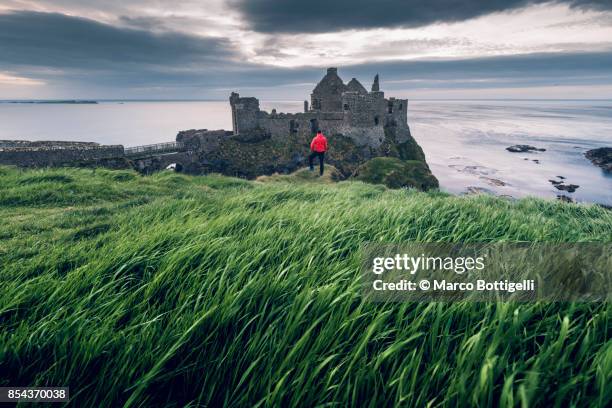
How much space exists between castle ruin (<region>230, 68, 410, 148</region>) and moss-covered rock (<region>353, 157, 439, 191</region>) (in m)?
9.00

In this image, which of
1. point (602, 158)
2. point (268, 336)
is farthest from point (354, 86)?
point (602, 158)

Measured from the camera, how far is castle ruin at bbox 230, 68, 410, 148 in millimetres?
39031

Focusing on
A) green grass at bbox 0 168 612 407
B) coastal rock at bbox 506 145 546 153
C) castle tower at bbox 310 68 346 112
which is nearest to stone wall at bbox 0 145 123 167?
castle tower at bbox 310 68 346 112

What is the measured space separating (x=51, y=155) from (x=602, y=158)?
98.6 m

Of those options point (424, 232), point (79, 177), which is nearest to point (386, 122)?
point (79, 177)

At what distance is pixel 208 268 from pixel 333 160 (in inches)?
1446

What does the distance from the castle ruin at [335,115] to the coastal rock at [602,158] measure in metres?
49.8

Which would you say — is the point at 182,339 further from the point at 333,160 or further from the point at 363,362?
the point at 333,160

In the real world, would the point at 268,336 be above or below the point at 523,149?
above

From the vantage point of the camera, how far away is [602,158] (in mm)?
67875

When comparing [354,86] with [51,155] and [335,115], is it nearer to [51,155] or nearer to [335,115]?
[335,115]

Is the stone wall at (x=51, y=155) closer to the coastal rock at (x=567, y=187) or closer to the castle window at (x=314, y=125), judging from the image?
the castle window at (x=314, y=125)

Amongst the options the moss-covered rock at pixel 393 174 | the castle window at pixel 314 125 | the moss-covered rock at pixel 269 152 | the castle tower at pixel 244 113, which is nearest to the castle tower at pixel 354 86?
the moss-covered rock at pixel 269 152

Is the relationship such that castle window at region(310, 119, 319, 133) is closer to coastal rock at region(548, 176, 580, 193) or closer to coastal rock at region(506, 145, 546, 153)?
coastal rock at region(548, 176, 580, 193)
